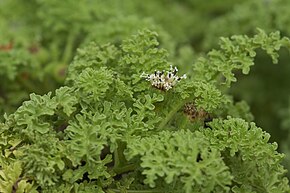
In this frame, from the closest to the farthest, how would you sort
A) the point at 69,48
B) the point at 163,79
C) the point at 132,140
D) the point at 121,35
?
the point at 132,140 < the point at 163,79 < the point at 121,35 < the point at 69,48

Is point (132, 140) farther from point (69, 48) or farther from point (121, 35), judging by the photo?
point (69, 48)

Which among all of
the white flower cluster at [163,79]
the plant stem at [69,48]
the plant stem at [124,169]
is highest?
the plant stem at [69,48]

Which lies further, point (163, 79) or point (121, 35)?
point (121, 35)

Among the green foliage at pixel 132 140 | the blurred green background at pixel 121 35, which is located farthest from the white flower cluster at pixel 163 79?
the blurred green background at pixel 121 35

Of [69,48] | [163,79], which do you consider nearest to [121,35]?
[69,48]

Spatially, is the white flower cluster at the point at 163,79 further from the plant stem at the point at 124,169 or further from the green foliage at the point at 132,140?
the plant stem at the point at 124,169

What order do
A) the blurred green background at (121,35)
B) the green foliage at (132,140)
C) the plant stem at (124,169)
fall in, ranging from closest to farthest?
1. the green foliage at (132,140)
2. the plant stem at (124,169)
3. the blurred green background at (121,35)

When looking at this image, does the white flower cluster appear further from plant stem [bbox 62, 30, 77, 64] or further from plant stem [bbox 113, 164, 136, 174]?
plant stem [bbox 62, 30, 77, 64]

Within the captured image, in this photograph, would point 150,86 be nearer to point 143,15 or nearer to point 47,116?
point 47,116

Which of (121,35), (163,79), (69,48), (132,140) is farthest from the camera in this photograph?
(69,48)
